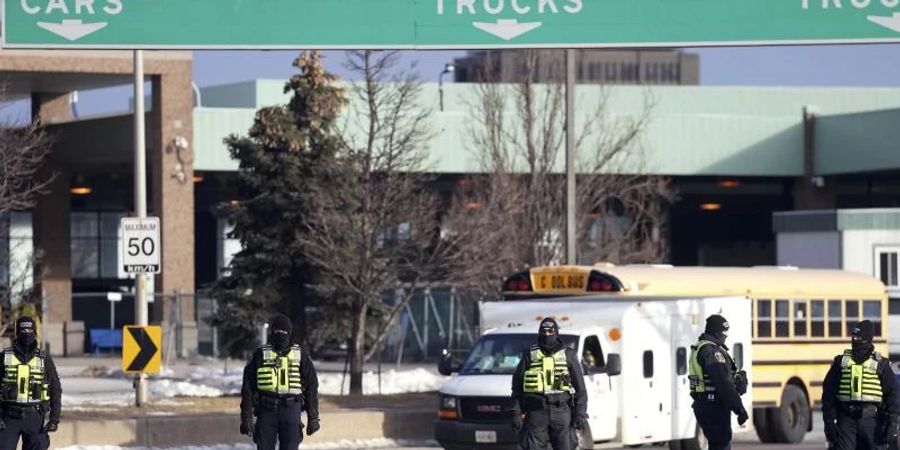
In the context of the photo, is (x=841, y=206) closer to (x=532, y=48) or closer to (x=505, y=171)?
(x=505, y=171)

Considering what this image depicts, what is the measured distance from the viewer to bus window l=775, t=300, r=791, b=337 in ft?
87.2

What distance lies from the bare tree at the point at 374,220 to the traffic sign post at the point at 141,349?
6.81 m

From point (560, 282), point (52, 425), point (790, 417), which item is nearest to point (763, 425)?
point (790, 417)

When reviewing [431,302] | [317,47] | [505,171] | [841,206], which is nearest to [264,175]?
[505,171]

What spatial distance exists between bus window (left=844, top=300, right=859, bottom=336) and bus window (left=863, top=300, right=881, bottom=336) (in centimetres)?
18

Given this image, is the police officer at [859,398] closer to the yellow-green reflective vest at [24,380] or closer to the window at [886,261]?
the yellow-green reflective vest at [24,380]

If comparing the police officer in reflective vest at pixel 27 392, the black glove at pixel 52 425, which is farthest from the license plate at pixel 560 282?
the black glove at pixel 52 425

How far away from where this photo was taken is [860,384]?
54.7 ft

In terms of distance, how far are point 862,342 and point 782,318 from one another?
395 inches

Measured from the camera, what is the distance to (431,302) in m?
52.9

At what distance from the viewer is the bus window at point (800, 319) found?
2686 cm

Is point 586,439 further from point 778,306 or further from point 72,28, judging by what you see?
point 72,28

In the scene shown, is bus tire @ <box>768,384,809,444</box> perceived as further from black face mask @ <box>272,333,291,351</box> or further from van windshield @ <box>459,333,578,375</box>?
black face mask @ <box>272,333,291,351</box>

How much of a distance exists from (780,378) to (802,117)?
28.6m
